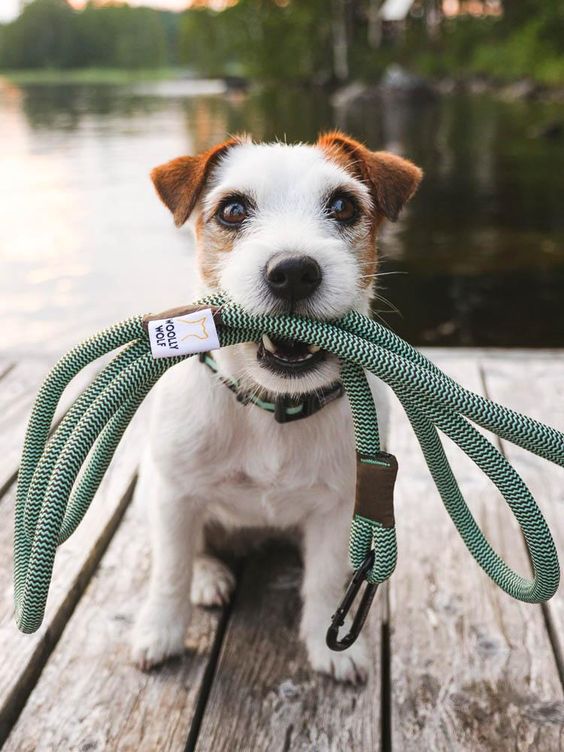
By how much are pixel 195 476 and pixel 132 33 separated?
117 metres

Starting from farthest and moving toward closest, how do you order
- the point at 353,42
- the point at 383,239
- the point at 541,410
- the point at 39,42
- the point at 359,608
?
1. the point at 39,42
2. the point at 353,42
3. the point at 383,239
4. the point at 541,410
5. the point at 359,608

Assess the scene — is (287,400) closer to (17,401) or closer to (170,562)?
(170,562)

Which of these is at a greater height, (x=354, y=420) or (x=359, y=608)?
(x=354, y=420)

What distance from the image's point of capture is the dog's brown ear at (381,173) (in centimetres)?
237

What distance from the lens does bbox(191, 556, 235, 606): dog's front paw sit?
2.44 m

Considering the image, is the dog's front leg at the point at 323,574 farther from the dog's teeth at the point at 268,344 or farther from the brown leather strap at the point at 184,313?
the brown leather strap at the point at 184,313

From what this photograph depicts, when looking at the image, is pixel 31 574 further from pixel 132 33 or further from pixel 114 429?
pixel 132 33

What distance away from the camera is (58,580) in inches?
95.1

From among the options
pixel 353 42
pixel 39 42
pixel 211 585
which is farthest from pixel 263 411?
pixel 39 42

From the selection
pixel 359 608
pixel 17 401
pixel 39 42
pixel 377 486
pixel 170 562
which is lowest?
pixel 39 42

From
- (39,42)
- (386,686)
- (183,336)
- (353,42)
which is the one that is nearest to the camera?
(183,336)

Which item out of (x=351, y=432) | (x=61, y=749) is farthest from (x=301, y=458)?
(x=61, y=749)

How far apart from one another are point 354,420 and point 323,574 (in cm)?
71

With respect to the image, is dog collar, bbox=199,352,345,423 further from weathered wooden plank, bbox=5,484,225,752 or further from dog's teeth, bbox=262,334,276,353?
weathered wooden plank, bbox=5,484,225,752
